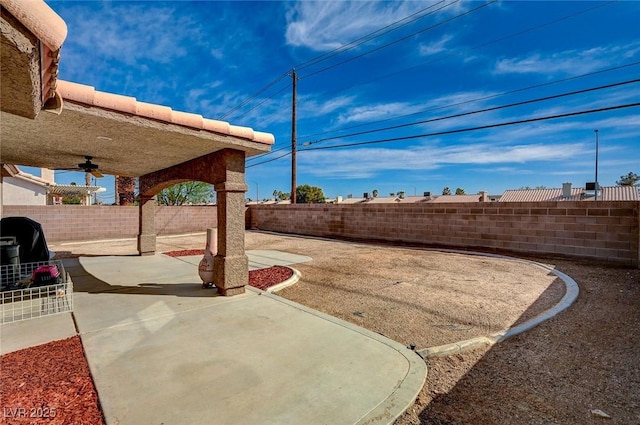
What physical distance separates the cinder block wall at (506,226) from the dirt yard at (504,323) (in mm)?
1074

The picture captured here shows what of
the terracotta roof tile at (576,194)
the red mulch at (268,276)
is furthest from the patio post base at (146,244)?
the terracotta roof tile at (576,194)

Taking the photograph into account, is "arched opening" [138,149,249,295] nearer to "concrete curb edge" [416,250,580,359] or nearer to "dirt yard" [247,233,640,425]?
"dirt yard" [247,233,640,425]

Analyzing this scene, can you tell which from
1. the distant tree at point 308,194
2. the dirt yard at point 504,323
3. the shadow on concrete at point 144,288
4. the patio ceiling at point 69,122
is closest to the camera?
the patio ceiling at point 69,122

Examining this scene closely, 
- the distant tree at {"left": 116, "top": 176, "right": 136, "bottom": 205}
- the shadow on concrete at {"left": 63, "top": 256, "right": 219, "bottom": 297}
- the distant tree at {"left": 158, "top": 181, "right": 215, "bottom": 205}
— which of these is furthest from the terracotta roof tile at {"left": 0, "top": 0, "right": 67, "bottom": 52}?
the distant tree at {"left": 158, "top": 181, "right": 215, "bottom": 205}

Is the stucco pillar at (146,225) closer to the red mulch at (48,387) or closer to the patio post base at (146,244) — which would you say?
the patio post base at (146,244)

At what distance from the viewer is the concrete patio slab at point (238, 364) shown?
2332 millimetres

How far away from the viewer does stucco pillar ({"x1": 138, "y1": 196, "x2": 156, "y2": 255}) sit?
31.4 ft

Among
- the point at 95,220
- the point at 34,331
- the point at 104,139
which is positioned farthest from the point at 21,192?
the point at 34,331

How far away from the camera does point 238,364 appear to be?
3016mm

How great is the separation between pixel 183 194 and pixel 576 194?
40698mm

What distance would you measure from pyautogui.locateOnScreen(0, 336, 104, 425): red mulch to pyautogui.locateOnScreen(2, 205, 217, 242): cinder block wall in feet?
45.7

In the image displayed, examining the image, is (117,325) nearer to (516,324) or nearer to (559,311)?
(516,324)

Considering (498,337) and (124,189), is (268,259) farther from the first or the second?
(124,189)

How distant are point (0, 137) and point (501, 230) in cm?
1266
